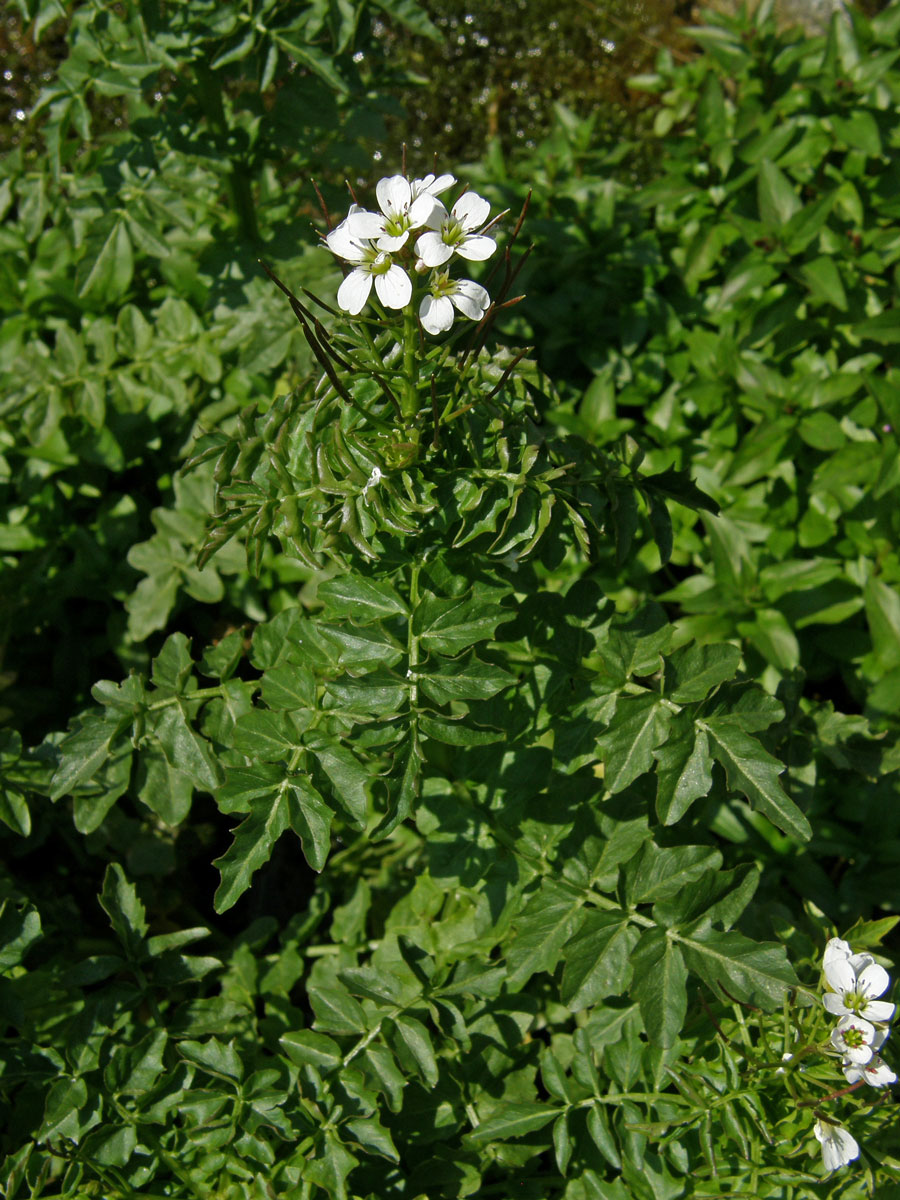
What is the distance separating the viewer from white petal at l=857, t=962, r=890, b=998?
4.63ft

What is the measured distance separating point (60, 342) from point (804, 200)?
6.97 ft

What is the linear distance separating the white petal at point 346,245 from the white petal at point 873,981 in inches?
47.8

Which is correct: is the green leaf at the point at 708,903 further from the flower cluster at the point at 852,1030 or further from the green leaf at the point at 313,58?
the green leaf at the point at 313,58

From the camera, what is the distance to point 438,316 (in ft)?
4.27

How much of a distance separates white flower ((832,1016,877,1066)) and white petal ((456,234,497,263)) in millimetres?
1138

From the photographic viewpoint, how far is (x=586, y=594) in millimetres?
1697

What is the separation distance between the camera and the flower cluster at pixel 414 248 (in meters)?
1.28

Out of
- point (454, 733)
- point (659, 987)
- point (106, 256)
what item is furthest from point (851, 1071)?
point (106, 256)

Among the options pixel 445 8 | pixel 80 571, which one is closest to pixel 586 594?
pixel 80 571

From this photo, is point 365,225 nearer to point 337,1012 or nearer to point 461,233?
point 461,233

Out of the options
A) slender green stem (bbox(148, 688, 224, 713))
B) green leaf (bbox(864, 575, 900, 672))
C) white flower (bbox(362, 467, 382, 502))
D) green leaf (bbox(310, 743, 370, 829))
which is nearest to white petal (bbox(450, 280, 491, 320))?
white flower (bbox(362, 467, 382, 502))

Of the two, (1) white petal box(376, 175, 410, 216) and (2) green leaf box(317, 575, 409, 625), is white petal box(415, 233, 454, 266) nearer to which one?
(1) white petal box(376, 175, 410, 216)

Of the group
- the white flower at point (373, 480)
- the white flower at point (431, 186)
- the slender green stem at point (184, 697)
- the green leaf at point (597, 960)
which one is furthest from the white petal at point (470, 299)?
the green leaf at point (597, 960)

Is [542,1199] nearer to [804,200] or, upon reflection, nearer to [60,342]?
[60,342]
